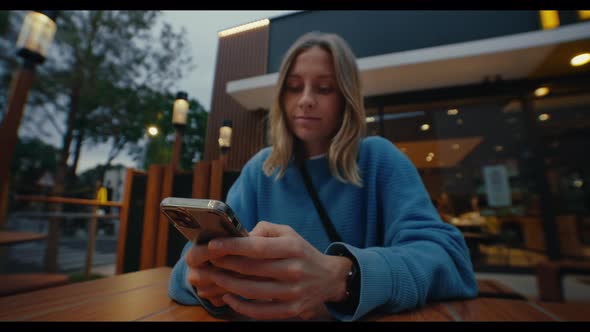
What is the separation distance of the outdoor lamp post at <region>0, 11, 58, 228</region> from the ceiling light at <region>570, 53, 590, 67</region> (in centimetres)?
186

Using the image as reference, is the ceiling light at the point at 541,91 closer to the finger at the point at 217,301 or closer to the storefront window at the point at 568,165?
the storefront window at the point at 568,165

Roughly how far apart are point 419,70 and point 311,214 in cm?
135

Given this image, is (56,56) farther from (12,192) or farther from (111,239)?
(111,239)

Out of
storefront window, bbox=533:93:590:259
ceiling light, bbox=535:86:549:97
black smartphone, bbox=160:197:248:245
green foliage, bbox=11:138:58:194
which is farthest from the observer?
storefront window, bbox=533:93:590:259

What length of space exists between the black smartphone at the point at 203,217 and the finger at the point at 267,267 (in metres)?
0.03

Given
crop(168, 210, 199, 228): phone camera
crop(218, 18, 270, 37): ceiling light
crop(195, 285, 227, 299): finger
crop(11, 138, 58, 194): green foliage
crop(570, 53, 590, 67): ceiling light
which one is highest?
crop(570, 53, 590, 67): ceiling light

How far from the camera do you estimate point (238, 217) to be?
0.55m

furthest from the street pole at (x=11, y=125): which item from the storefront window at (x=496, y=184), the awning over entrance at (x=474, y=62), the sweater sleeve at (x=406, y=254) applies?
the storefront window at (x=496, y=184)

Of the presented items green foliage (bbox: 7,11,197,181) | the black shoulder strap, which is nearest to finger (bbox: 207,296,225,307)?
the black shoulder strap

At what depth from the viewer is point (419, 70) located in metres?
1.44

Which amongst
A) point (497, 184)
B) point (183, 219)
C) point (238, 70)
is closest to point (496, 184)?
point (497, 184)

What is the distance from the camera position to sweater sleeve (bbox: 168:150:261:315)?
34 centimetres

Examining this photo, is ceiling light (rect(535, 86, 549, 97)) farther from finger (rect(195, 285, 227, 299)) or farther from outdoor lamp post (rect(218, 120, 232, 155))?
finger (rect(195, 285, 227, 299))
